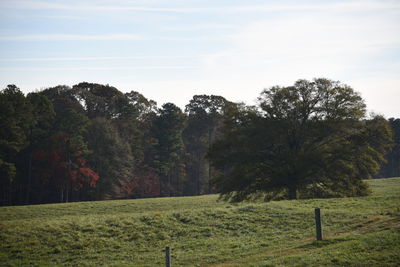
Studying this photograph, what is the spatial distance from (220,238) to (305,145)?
20.1 metres

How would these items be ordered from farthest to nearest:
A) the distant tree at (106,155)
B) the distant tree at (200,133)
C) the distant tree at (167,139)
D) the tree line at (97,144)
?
the distant tree at (200,133)
the distant tree at (167,139)
the distant tree at (106,155)
the tree line at (97,144)

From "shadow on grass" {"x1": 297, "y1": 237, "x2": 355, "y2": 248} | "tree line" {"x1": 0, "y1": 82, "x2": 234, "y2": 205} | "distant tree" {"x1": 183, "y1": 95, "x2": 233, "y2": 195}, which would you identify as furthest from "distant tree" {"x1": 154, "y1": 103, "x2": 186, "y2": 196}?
"shadow on grass" {"x1": 297, "y1": 237, "x2": 355, "y2": 248}

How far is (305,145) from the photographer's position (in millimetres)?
38250

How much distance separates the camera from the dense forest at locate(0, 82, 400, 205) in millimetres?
52031

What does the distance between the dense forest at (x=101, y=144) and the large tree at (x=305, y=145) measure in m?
2.33

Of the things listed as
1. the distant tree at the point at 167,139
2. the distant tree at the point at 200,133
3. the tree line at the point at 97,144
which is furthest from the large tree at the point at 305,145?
the distant tree at the point at 200,133

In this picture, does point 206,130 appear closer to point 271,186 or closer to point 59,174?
point 59,174

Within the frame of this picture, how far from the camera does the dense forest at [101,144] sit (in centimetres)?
5203

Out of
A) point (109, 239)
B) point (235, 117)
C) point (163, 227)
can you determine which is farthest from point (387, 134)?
point (109, 239)

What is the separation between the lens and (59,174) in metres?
57.2

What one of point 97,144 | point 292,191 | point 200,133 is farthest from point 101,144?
point 292,191

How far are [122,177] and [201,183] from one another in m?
26.8

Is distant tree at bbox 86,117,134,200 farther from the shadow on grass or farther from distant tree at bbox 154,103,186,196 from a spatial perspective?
the shadow on grass

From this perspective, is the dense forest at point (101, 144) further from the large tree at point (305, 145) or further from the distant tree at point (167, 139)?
the large tree at point (305, 145)
